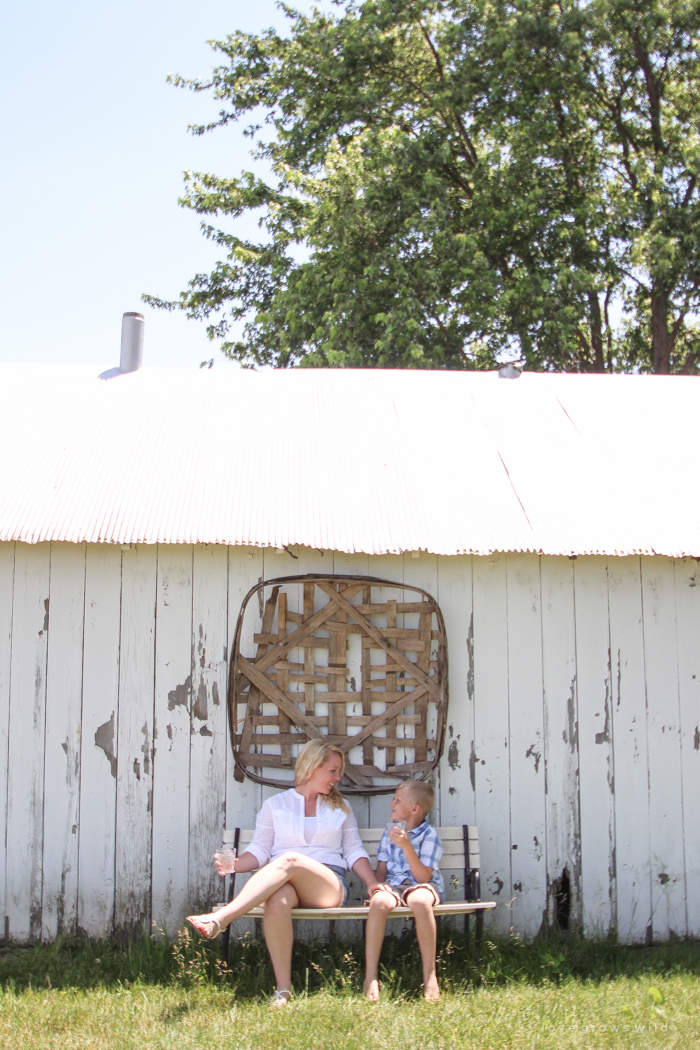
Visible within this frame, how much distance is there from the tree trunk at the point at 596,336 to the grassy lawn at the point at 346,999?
10.9m

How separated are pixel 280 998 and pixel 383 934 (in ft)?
1.72

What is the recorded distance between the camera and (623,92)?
43.1 ft

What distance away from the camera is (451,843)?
169 inches

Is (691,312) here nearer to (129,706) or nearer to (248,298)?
(248,298)

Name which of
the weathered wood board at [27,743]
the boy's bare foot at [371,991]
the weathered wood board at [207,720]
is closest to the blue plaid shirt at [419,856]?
the boy's bare foot at [371,991]

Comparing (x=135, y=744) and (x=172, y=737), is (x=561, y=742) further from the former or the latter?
(x=135, y=744)

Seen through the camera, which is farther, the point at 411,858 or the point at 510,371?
the point at 510,371

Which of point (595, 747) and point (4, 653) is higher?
point (4, 653)

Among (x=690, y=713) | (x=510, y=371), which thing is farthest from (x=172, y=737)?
(x=510, y=371)

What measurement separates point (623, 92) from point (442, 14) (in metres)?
3.19

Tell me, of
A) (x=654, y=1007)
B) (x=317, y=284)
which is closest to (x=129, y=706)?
(x=654, y=1007)

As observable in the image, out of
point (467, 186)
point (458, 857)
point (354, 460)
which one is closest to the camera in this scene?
point (458, 857)

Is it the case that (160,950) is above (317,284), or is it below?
below

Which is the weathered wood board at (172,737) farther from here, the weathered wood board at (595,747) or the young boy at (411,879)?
the weathered wood board at (595,747)
